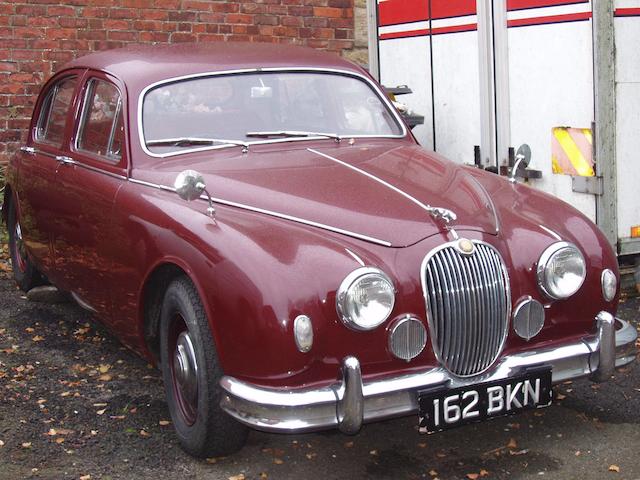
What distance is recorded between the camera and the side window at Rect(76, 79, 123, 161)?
4.93 metres

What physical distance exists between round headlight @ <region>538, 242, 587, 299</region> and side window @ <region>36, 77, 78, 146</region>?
2923mm

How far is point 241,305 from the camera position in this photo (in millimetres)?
3629

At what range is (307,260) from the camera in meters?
3.67

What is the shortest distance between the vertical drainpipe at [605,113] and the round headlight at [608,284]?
1.85 m

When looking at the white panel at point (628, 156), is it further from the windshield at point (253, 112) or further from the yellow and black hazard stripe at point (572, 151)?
the windshield at point (253, 112)

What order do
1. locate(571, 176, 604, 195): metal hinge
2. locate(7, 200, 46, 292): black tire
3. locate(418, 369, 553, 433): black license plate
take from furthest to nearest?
locate(7, 200, 46, 292): black tire → locate(571, 176, 604, 195): metal hinge → locate(418, 369, 553, 433): black license plate

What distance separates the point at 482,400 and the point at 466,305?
0.36m

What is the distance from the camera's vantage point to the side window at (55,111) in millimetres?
5695

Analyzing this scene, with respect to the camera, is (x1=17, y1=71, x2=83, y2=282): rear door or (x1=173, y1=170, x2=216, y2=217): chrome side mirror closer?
(x1=173, y1=170, x2=216, y2=217): chrome side mirror

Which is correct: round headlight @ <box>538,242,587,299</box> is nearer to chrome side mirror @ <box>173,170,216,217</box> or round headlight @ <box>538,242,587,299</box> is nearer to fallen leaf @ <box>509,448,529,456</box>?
fallen leaf @ <box>509,448,529,456</box>

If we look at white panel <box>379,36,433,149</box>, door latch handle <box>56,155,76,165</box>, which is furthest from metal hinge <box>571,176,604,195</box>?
door latch handle <box>56,155,76,165</box>

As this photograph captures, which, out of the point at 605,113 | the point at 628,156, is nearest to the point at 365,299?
the point at 605,113

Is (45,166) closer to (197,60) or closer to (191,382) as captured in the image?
(197,60)

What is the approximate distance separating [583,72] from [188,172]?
2.94 metres
